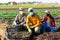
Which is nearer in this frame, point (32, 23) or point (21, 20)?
point (32, 23)

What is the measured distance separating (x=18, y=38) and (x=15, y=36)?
0.12 meters

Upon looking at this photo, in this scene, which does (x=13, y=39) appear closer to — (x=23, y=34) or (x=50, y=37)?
(x=23, y=34)

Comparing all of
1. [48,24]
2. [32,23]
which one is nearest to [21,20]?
[32,23]

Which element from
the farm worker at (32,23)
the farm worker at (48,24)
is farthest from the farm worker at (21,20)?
the farm worker at (48,24)

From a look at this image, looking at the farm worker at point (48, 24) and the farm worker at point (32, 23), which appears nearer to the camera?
the farm worker at point (32, 23)

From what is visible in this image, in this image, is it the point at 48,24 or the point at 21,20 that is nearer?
the point at 48,24

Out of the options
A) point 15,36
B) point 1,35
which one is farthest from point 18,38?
point 1,35

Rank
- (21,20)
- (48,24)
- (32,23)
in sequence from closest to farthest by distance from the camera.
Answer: (32,23)
(48,24)
(21,20)

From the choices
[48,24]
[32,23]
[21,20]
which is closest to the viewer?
[32,23]

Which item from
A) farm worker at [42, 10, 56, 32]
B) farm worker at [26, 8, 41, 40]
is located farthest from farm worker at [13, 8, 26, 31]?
farm worker at [42, 10, 56, 32]

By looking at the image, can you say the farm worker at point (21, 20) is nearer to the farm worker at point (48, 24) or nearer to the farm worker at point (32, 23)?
the farm worker at point (32, 23)

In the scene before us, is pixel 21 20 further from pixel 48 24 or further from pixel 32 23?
pixel 48 24

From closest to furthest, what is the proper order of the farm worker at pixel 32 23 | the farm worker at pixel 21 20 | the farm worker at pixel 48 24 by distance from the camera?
the farm worker at pixel 32 23
the farm worker at pixel 48 24
the farm worker at pixel 21 20

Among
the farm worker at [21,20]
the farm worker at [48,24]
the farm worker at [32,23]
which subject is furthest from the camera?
the farm worker at [21,20]
